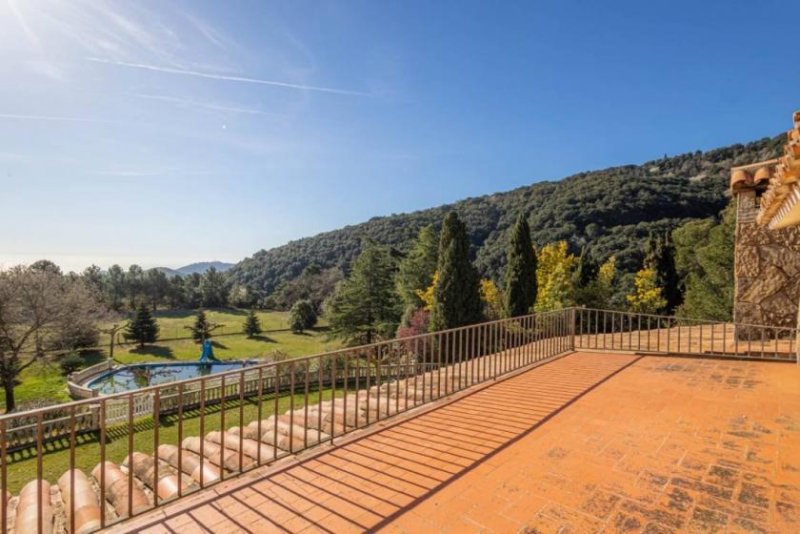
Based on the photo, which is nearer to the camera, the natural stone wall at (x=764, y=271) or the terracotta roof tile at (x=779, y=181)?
the terracotta roof tile at (x=779, y=181)

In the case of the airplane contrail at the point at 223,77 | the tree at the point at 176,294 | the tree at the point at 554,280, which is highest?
the airplane contrail at the point at 223,77

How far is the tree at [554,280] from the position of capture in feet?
55.0

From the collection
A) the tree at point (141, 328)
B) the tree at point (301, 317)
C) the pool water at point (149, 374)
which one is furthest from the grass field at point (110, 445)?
the tree at point (301, 317)

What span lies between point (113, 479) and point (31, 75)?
634 cm

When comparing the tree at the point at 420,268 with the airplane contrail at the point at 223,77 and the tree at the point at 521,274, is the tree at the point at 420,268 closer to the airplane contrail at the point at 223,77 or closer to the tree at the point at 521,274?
the tree at the point at 521,274

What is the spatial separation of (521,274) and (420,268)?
6760 millimetres

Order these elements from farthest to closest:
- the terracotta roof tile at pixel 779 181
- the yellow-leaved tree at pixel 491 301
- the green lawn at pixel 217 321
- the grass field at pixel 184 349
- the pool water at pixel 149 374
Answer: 1. the green lawn at pixel 217 321
2. the yellow-leaved tree at pixel 491 301
3. the grass field at pixel 184 349
4. the pool water at pixel 149 374
5. the terracotta roof tile at pixel 779 181

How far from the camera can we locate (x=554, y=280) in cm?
1698

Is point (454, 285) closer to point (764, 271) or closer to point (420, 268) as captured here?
point (420, 268)

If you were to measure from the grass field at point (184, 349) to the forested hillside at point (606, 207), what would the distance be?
36.5ft

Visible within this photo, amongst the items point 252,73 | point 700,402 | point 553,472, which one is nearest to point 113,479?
point 553,472

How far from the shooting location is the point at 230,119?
8742mm

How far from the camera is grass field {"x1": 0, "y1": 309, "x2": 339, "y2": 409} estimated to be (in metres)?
18.2

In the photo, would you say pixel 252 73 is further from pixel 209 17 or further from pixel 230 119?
pixel 209 17
